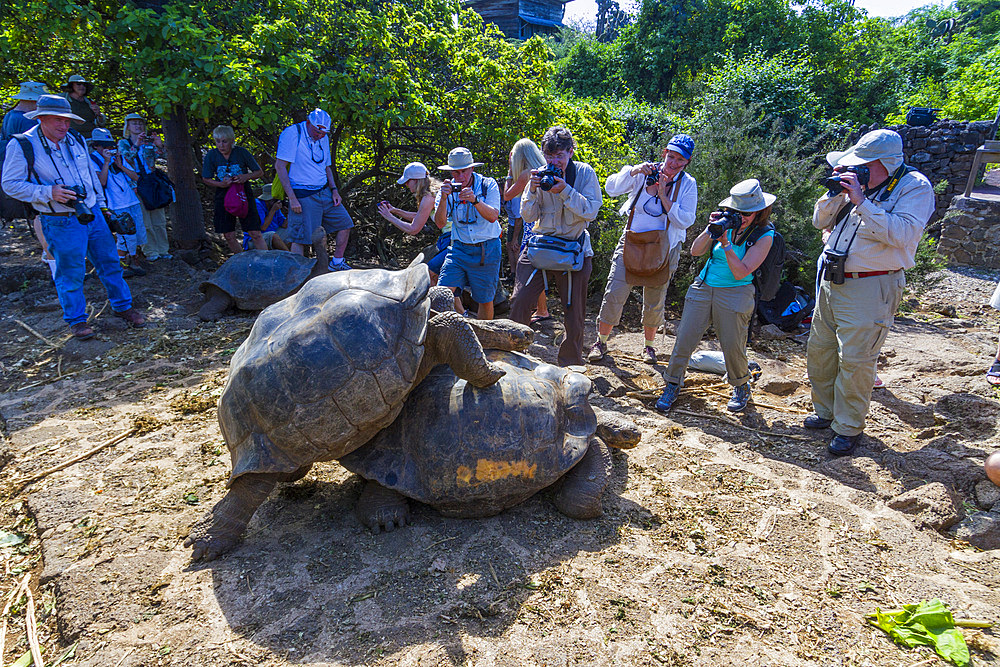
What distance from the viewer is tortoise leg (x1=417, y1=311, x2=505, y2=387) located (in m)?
2.93

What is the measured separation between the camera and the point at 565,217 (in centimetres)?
471

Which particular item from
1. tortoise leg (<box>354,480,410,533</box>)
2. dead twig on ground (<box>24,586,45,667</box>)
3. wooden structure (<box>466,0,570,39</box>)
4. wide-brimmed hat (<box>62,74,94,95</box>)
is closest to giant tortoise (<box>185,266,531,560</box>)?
tortoise leg (<box>354,480,410,533</box>)

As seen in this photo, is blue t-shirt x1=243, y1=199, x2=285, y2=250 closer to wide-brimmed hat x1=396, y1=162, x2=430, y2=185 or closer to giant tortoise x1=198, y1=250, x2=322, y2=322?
giant tortoise x1=198, y1=250, x2=322, y2=322

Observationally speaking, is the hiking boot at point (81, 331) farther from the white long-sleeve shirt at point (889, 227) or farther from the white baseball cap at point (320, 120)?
the white long-sleeve shirt at point (889, 227)

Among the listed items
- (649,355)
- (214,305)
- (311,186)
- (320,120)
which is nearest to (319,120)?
(320,120)

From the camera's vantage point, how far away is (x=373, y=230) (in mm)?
9406

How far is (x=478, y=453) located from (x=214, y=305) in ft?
16.0

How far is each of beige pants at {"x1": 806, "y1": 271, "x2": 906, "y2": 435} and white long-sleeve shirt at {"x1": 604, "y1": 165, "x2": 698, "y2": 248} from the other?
135 centimetres

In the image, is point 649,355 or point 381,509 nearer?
point 381,509

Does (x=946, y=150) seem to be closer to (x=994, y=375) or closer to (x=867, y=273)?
(x=994, y=375)

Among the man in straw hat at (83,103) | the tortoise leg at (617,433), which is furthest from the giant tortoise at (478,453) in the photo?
the man in straw hat at (83,103)

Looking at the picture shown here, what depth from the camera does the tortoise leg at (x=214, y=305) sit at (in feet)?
21.2

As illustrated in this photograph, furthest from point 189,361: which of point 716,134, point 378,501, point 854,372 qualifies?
point 716,134

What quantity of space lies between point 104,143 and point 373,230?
3.80 metres
